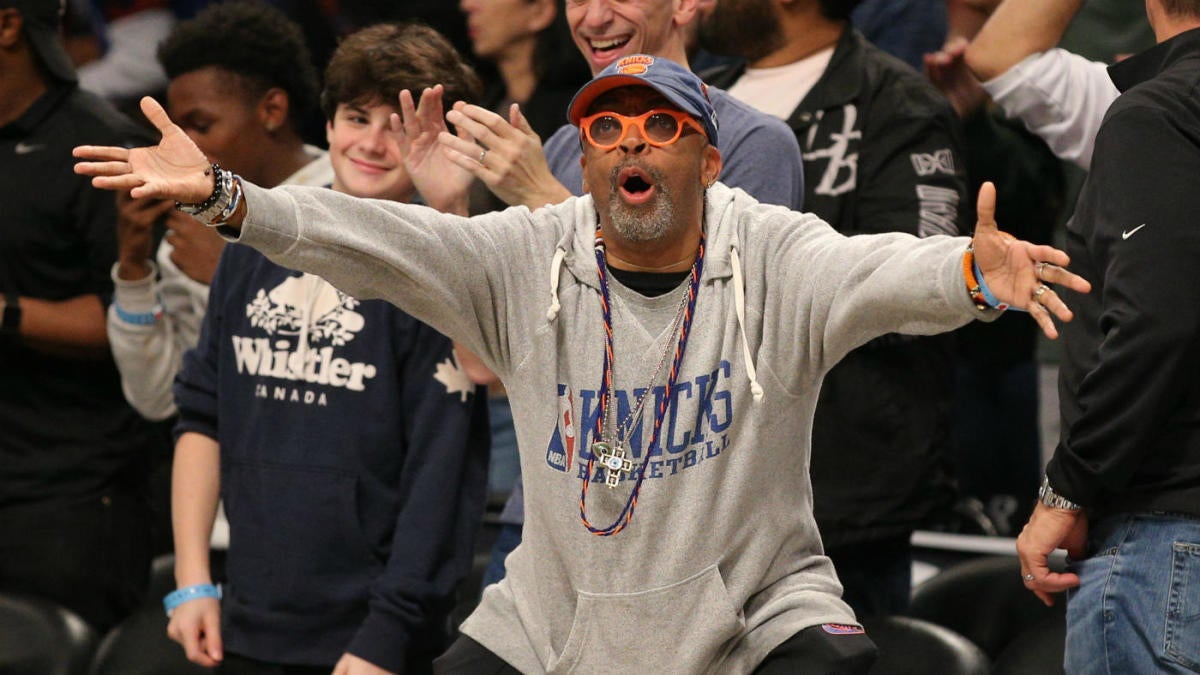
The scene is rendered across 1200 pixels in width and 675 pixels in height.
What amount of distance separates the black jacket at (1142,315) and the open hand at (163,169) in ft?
4.92

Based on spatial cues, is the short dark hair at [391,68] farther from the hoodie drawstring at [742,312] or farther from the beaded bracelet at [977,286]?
the beaded bracelet at [977,286]

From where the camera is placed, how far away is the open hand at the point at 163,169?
2705mm

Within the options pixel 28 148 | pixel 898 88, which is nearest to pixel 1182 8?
pixel 898 88

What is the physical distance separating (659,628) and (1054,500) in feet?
2.43

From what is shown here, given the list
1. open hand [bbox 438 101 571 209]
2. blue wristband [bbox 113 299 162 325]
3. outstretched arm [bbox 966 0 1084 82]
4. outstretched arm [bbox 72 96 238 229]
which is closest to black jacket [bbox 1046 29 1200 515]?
outstretched arm [bbox 966 0 1084 82]

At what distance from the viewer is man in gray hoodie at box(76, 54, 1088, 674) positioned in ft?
9.43

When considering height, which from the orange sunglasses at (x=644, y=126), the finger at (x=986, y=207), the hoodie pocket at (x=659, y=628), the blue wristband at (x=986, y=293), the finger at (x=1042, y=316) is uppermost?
the finger at (x=986, y=207)

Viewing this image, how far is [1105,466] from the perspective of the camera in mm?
2879

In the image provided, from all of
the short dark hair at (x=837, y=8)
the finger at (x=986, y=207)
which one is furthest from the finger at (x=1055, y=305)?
the short dark hair at (x=837, y=8)

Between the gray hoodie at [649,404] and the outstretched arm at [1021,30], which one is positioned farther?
the outstretched arm at [1021,30]

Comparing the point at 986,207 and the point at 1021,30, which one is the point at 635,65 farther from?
the point at 1021,30

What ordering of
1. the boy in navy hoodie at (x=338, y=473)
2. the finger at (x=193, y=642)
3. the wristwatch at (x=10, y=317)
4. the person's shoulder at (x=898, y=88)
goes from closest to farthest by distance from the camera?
the boy in navy hoodie at (x=338, y=473)
the finger at (x=193, y=642)
the person's shoulder at (x=898, y=88)
the wristwatch at (x=10, y=317)

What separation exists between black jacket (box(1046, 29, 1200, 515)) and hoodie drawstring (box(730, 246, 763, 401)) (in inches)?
21.7

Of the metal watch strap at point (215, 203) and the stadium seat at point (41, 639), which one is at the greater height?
the metal watch strap at point (215, 203)
